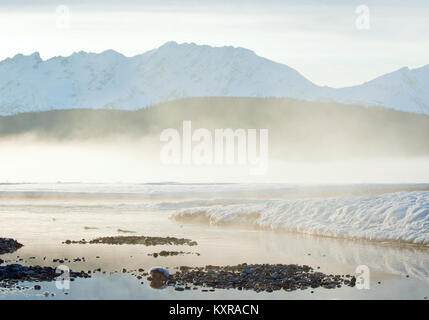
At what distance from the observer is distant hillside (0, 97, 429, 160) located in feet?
488

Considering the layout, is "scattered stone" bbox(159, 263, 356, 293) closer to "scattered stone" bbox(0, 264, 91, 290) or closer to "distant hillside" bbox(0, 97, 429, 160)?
"scattered stone" bbox(0, 264, 91, 290)

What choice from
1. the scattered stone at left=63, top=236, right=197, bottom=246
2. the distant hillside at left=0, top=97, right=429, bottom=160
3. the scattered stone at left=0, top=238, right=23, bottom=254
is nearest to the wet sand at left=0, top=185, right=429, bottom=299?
the scattered stone at left=0, top=238, right=23, bottom=254

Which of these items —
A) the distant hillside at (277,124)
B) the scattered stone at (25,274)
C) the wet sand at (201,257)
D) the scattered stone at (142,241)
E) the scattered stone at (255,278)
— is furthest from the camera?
the distant hillside at (277,124)

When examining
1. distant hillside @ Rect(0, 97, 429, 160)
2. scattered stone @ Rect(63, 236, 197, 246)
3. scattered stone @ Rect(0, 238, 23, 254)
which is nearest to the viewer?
scattered stone @ Rect(0, 238, 23, 254)

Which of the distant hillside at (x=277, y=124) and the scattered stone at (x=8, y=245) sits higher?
the distant hillside at (x=277, y=124)

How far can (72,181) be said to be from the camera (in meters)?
125

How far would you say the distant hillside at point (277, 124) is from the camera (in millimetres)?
148750

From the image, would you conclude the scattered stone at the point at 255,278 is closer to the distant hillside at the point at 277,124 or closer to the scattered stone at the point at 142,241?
the scattered stone at the point at 142,241

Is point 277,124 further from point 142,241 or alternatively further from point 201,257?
point 201,257

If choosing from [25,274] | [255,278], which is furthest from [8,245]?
[255,278]

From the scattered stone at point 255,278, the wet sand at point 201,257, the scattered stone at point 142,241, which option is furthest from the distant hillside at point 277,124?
the scattered stone at point 255,278

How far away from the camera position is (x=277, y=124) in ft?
540
